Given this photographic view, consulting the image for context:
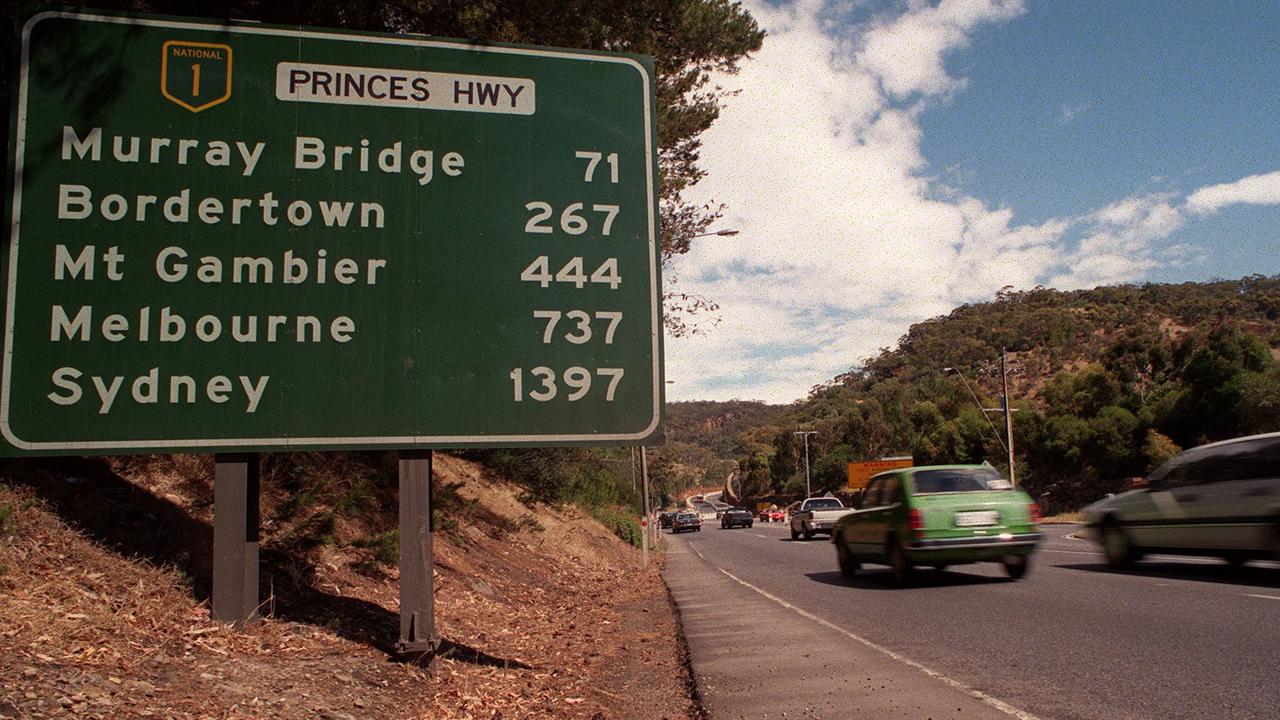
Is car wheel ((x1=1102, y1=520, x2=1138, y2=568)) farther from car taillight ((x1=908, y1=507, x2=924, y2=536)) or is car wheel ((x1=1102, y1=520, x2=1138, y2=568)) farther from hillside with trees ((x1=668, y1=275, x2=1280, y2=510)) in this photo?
hillside with trees ((x1=668, y1=275, x2=1280, y2=510))

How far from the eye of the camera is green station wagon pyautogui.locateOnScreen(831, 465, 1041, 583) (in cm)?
1156

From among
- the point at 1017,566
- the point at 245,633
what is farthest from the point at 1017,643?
the point at 245,633

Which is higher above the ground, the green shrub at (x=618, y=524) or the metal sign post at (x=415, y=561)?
the metal sign post at (x=415, y=561)

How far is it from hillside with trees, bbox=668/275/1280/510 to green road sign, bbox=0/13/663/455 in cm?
3671

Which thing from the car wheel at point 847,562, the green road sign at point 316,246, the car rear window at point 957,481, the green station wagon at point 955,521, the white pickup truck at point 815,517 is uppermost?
the green road sign at point 316,246

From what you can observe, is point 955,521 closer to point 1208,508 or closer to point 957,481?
point 957,481

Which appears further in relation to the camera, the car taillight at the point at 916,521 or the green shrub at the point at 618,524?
the green shrub at the point at 618,524

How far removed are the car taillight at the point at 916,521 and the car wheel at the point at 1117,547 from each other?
3778 mm

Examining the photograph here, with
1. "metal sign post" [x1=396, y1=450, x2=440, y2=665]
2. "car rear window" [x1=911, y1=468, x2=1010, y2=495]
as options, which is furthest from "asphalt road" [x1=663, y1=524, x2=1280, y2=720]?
"metal sign post" [x1=396, y1=450, x2=440, y2=665]

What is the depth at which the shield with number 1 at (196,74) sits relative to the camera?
5.86 metres

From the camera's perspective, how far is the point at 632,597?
45.3 feet

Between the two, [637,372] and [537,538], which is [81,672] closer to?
[637,372]

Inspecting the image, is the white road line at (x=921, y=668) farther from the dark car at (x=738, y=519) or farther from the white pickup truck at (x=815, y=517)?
the dark car at (x=738, y=519)

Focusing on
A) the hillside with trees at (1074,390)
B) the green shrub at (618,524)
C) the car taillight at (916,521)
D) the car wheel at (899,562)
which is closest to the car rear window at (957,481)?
the car taillight at (916,521)
